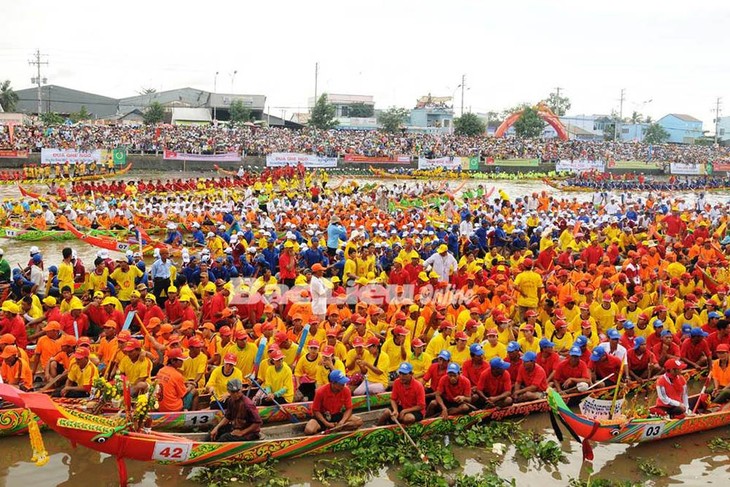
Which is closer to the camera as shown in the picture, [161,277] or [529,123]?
[161,277]

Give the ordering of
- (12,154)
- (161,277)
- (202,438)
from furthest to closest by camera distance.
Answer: (12,154)
(161,277)
(202,438)

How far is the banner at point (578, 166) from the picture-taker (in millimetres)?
41531

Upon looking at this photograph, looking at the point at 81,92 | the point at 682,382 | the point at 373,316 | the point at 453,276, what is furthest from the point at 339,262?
the point at 81,92

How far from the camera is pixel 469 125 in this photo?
56406 mm

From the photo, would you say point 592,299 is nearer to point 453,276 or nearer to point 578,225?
point 453,276

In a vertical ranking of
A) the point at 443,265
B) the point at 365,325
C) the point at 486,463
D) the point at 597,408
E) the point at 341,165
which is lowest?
the point at 486,463

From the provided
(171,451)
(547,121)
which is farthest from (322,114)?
(171,451)

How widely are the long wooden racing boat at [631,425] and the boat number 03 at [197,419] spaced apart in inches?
141

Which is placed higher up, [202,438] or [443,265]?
[443,265]

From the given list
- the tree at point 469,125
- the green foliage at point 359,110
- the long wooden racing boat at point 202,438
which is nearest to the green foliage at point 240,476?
the long wooden racing boat at point 202,438

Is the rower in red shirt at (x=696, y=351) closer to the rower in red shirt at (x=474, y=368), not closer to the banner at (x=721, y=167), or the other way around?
the rower in red shirt at (x=474, y=368)

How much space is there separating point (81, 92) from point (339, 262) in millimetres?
67058

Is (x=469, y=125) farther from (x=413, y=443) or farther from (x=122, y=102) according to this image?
(x=413, y=443)

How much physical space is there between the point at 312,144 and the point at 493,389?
37.8m
